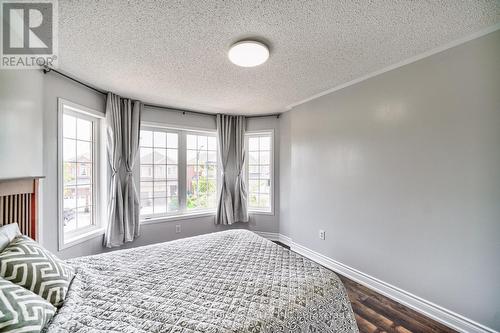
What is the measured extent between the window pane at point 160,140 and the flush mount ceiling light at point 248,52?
2188 mm

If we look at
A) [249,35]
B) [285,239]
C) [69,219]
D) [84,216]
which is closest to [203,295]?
[249,35]

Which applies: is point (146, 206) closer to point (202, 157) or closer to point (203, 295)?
point (202, 157)

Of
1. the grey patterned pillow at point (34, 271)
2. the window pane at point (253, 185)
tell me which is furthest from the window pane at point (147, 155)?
the grey patterned pillow at point (34, 271)

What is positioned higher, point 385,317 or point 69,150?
point 69,150

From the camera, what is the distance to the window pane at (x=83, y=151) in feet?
8.70

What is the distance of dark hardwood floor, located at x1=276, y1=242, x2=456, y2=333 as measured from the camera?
1.74 meters

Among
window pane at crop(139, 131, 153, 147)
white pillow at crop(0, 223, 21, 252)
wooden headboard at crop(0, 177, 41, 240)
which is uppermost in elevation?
window pane at crop(139, 131, 153, 147)

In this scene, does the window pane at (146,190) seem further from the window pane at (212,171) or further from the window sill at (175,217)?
the window pane at (212,171)

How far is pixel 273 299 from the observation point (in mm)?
1182

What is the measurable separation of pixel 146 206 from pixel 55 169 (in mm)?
1408

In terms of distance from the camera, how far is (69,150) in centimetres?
251

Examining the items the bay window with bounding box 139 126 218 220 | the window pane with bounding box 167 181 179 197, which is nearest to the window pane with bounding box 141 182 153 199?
the bay window with bounding box 139 126 218 220

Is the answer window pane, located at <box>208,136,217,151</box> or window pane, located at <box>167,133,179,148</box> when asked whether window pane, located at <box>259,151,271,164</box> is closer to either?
window pane, located at <box>208,136,217,151</box>

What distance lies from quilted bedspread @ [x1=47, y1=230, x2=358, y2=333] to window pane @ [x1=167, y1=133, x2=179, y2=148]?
2173 millimetres
